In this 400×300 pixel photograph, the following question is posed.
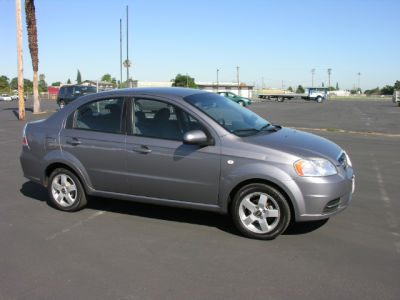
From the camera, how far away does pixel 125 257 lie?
4168mm

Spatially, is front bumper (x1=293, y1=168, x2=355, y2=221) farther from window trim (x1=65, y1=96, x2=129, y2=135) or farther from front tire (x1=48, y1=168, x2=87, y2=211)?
front tire (x1=48, y1=168, x2=87, y2=211)

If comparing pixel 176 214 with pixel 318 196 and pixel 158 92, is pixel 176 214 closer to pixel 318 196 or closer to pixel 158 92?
pixel 158 92

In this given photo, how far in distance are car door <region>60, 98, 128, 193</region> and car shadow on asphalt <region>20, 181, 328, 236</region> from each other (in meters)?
0.56

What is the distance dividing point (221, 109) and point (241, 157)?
3.16 ft

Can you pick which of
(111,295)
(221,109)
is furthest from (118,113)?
(111,295)

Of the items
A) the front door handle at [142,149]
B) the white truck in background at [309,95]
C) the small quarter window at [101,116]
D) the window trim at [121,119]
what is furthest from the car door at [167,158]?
the white truck in background at [309,95]

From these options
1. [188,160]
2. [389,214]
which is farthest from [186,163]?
[389,214]

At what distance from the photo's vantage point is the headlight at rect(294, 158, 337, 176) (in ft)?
14.3

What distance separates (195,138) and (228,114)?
2.82 feet

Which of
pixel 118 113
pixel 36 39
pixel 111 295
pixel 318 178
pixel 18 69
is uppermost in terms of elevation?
pixel 36 39

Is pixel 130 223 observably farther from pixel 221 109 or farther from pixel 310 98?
pixel 310 98

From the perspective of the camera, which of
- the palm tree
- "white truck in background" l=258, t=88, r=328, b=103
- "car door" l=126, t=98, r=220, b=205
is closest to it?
"car door" l=126, t=98, r=220, b=205

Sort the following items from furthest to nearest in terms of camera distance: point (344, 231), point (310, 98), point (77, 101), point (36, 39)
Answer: point (310, 98) < point (36, 39) < point (77, 101) < point (344, 231)

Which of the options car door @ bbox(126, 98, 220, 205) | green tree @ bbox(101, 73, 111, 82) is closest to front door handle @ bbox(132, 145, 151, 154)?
car door @ bbox(126, 98, 220, 205)
